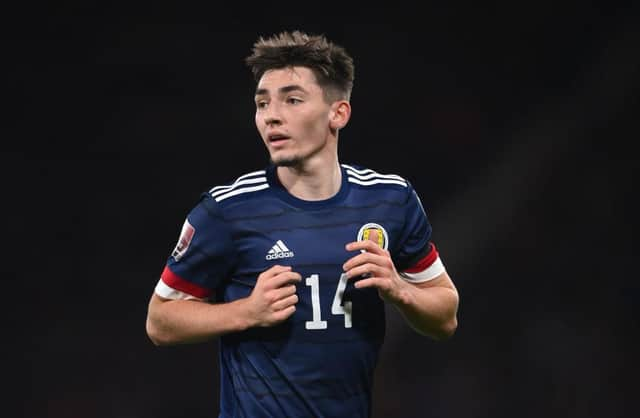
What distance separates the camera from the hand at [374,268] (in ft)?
5.05

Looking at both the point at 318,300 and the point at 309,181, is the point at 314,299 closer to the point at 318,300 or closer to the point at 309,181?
the point at 318,300

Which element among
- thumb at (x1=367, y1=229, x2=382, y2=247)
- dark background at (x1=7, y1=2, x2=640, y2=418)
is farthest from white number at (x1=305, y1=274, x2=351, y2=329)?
dark background at (x1=7, y1=2, x2=640, y2=418)

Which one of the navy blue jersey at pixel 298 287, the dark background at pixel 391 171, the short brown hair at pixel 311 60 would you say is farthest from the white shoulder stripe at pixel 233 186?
the dark background at pixel 391 171

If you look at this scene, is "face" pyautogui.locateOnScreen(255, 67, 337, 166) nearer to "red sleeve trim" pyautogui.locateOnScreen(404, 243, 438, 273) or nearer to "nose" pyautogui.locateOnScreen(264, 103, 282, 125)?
"nose" pyautogui.locateOnScreen(264, 103, 282, 125)

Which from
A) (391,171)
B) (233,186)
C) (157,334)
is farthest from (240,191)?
(391,171)

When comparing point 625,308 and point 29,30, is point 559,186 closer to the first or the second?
point 625,308

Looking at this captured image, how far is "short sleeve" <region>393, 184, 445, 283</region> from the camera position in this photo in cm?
183

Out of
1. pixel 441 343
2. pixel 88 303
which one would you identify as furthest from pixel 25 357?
pixel 441 343

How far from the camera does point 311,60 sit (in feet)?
5.75

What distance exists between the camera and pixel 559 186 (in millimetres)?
3795

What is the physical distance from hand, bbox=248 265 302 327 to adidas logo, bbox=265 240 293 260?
9 centimetres

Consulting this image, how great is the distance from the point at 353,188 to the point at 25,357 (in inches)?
84.5

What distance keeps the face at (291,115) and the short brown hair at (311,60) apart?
0.7 inches

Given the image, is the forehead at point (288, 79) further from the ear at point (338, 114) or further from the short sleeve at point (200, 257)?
the short sleeve at point (200, 257)
